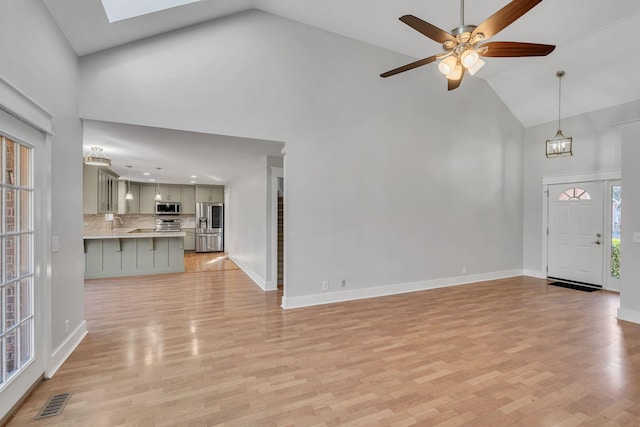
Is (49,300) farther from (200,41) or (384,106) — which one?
(384,106)

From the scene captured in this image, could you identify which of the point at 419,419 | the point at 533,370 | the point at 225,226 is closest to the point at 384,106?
the point at 533,370

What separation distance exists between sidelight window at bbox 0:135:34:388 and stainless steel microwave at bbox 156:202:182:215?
7460mm

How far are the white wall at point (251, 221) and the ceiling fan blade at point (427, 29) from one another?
3.08 metres

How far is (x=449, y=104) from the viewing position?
527 centimetres

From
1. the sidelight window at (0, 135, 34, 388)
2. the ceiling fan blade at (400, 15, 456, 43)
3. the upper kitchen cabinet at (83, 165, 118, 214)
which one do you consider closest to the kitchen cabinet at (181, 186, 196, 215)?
the upper kitchen cabinet at (83, 165, 118, 214)

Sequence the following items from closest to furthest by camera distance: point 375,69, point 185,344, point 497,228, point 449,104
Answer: point 185,344 → point 375,69 → point 449,104 → point 497,228

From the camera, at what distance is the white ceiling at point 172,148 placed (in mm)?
3471

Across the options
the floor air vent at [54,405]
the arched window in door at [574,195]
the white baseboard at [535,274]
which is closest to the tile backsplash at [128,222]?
the floor air vent at [54,405]

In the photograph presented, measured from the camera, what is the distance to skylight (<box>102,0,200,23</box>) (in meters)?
2.58

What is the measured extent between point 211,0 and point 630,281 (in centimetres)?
596

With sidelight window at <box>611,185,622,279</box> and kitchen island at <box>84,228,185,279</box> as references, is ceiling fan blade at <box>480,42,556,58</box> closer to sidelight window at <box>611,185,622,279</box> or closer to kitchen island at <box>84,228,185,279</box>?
sidelight window at <box>611,185,622,279</box>

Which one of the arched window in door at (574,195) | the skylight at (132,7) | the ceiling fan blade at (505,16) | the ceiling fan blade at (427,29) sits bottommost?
the arched window in door at (574,195)

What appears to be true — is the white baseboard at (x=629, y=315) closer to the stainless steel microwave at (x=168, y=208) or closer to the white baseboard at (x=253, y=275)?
the white baseboard at (x=253, y=275)

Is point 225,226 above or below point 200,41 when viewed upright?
below
